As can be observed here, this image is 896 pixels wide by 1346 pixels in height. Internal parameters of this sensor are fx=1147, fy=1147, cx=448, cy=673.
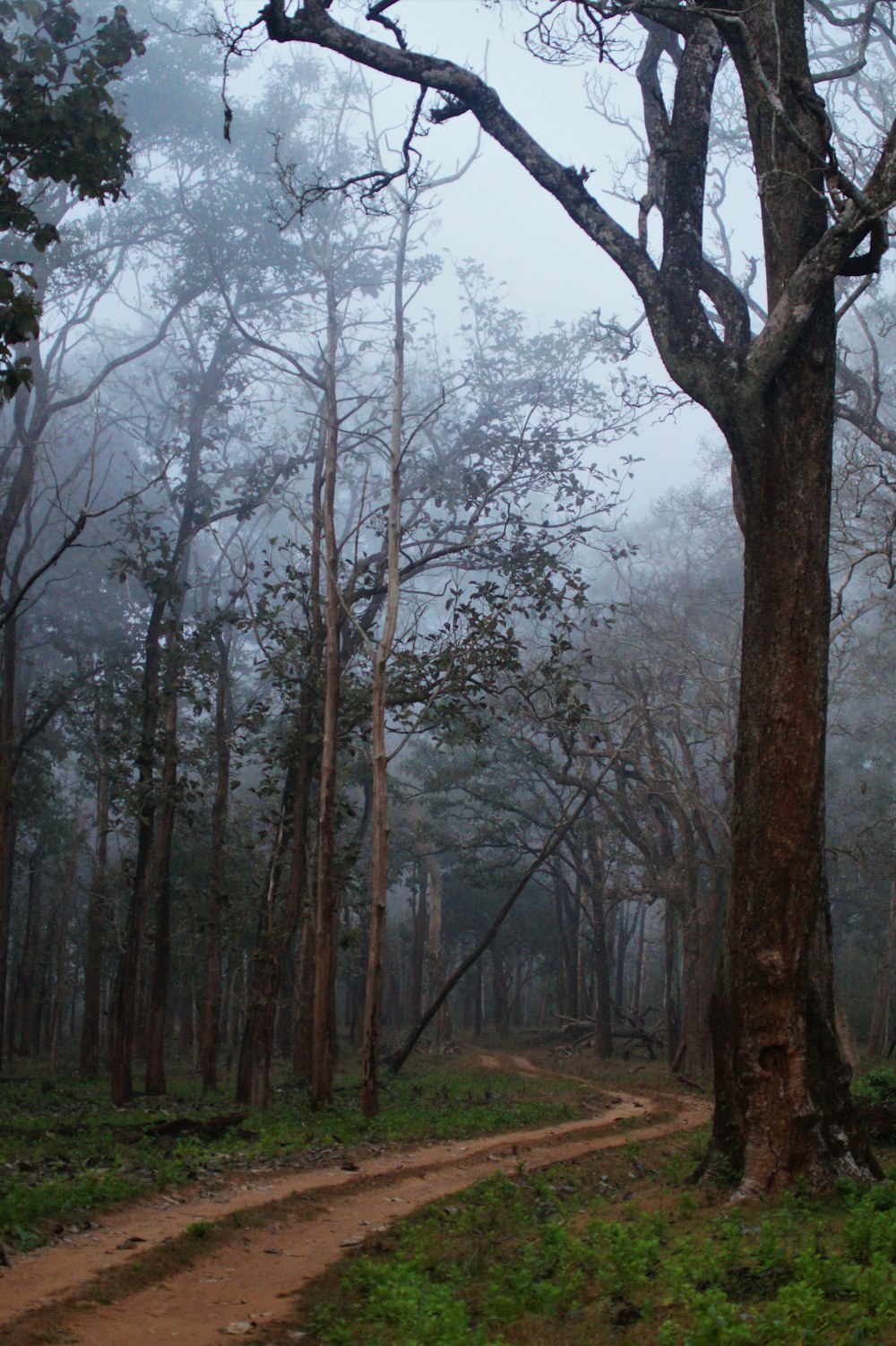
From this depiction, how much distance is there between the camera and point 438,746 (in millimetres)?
19797

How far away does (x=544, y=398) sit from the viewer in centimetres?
2462

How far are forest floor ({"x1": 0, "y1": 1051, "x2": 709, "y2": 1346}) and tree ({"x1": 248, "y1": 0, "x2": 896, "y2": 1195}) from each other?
9.84ft

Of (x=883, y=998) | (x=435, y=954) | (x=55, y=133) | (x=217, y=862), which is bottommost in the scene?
(x=883, y=998)

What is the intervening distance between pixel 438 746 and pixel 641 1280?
1429cm

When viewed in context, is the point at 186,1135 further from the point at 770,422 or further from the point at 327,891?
the point at 770,422

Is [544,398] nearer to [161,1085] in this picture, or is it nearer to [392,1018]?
[161,1085]

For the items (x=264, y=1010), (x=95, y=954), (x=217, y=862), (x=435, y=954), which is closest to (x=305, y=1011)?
(x=217, y=862)

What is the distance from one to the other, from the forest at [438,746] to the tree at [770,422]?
3 centimetres

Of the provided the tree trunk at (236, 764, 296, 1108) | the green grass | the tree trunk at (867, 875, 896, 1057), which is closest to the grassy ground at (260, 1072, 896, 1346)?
the green grass

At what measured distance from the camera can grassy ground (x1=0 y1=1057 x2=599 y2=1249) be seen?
8.08 m

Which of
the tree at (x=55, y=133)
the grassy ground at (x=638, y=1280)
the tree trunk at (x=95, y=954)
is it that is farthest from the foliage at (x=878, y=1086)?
the tree trunk at (x=95, y=954)

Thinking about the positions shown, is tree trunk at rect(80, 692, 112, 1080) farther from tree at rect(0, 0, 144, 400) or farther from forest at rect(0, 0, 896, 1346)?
tree at rect(0, 0, 144, 400)

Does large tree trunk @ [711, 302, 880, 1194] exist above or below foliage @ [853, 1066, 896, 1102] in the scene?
above

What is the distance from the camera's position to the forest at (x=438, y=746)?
6910mm
